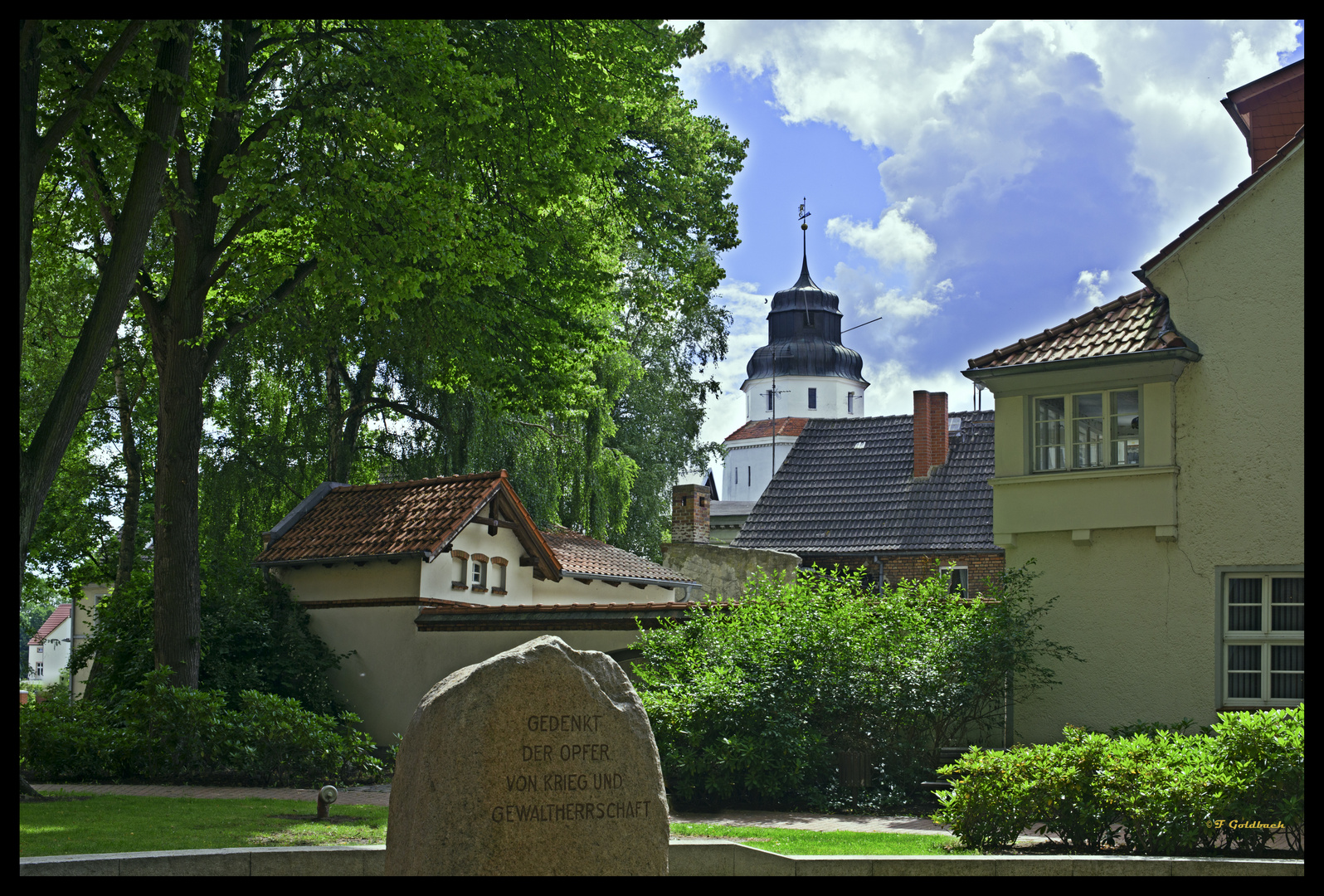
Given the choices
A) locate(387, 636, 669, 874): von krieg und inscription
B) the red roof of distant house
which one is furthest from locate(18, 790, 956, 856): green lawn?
the red roof of distant house

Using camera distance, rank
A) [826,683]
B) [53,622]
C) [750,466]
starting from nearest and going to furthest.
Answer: [826,683]
[53,622]
[750,466]

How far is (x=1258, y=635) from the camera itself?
1552cm

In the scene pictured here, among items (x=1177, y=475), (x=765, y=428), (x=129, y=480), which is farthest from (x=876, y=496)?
(x=765, y=428)

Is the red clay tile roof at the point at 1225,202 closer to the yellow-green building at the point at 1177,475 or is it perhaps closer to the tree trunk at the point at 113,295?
the yellow-green building at the point at 1177,475

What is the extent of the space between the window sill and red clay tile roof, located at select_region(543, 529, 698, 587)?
12797 millimetres

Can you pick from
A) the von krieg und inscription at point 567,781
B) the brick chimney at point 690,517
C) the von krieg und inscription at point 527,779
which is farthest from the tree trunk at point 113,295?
the brick chimney at point 690,517

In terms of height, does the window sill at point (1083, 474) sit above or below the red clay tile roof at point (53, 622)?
above

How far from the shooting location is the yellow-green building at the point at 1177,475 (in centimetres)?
1544

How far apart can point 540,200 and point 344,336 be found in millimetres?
8830

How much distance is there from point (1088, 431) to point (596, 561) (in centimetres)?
1505

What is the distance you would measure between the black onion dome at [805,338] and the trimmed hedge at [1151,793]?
90.6m

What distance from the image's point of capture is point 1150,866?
29.3 feet

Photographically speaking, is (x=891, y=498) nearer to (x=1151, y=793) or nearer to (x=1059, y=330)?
(x=1059, y=330)

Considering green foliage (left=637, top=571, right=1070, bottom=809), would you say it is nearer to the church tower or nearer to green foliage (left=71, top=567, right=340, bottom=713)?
green foliage (left=71, top=567, right=340, bottom=713)
